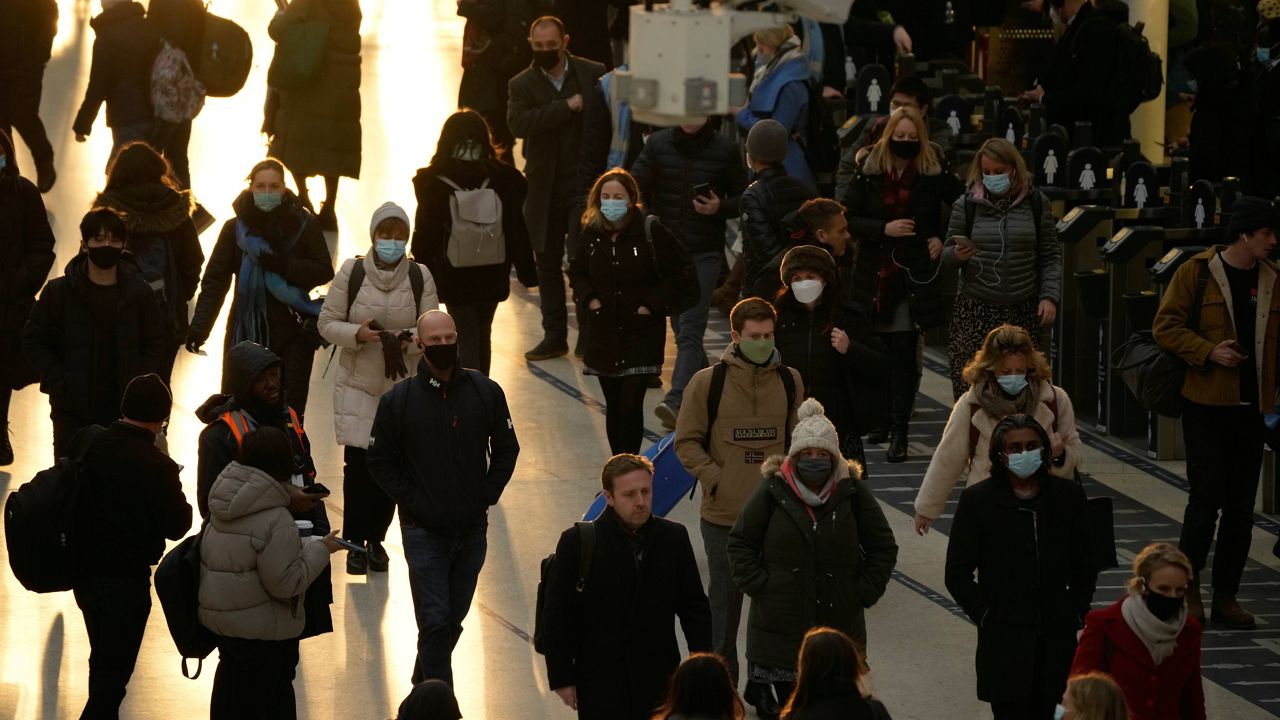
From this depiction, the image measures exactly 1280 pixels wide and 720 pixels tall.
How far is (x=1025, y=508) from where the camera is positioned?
387 inches

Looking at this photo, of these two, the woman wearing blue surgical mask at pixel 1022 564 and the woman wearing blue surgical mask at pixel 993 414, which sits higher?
the woman wearing blue surgical mask at pixel 993 414

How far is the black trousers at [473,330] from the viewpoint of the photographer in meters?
14.4

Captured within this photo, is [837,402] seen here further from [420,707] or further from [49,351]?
[420,707]

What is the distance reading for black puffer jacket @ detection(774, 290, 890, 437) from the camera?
12.0 meters

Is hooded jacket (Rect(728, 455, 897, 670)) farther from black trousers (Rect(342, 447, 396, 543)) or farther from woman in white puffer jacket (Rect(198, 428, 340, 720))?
black trousers (Rect(342, 447, 396, 543))

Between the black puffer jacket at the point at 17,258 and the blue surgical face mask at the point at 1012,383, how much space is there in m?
5.64

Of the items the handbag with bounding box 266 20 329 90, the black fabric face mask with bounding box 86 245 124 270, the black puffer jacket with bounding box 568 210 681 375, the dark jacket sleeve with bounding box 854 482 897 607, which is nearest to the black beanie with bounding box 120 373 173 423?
the black fabric face mask with bounding box 86 245 124 270

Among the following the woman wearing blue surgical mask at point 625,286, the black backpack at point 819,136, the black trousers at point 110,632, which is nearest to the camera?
the black trousers at point 110,632

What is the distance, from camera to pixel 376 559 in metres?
→ 12.8

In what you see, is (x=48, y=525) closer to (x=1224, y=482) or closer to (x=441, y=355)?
(x=441, y=355)

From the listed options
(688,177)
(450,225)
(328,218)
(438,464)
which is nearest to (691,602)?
(438,464)

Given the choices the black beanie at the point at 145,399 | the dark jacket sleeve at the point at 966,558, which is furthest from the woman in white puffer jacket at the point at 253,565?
the dark jacket sleeve at the point at 966,558

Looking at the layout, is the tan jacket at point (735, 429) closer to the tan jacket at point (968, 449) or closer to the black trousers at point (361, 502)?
the tan jacket at point (968, 449)

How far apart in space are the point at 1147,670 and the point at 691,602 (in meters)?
1.73
